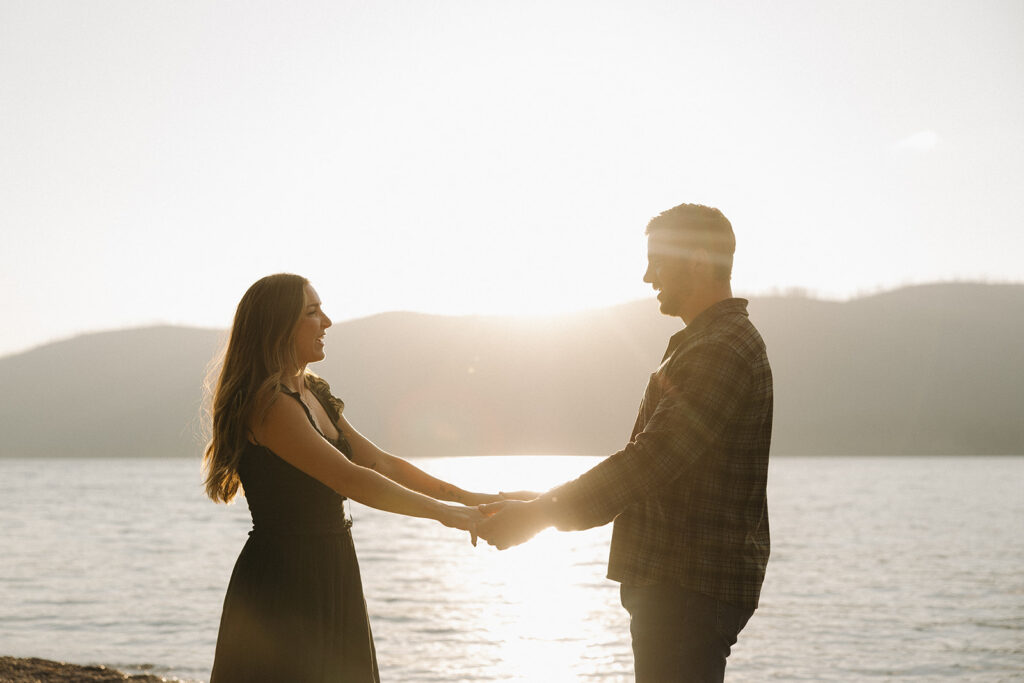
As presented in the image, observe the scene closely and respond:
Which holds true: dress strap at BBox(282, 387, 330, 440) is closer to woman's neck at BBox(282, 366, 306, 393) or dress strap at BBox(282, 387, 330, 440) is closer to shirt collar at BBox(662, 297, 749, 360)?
woman's neck at BBox(282, 366, 306, 393)

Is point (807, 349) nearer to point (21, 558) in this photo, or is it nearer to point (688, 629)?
point (21, 558)

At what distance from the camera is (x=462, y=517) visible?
443 centimetres

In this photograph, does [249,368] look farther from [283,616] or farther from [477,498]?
[477,498]

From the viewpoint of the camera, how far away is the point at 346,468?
12.0ft

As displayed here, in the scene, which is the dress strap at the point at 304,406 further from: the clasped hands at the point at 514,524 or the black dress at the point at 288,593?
the clasped hands at the point at 514,524

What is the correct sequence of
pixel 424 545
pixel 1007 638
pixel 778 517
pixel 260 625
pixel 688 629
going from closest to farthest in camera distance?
pixel 688 629 → pixel 260 625 → pixel 1007 638 → pixel 424 545 → pixel 778 517

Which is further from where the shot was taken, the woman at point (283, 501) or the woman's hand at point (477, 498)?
the woman's hand at point (477, 498)

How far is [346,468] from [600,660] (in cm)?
1098

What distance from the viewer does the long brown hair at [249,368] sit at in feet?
11.8

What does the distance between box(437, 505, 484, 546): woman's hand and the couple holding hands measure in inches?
14.0

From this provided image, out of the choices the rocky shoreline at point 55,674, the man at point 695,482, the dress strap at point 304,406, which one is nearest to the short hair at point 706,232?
the man at point 695,482

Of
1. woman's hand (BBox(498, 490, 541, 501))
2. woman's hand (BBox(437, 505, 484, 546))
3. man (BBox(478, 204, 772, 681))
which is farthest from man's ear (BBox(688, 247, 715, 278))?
woman's hand (BBox(498, 490, 541, 501))

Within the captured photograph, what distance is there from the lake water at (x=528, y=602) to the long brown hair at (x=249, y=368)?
9544mm

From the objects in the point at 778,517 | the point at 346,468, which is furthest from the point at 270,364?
the point at 778,517
